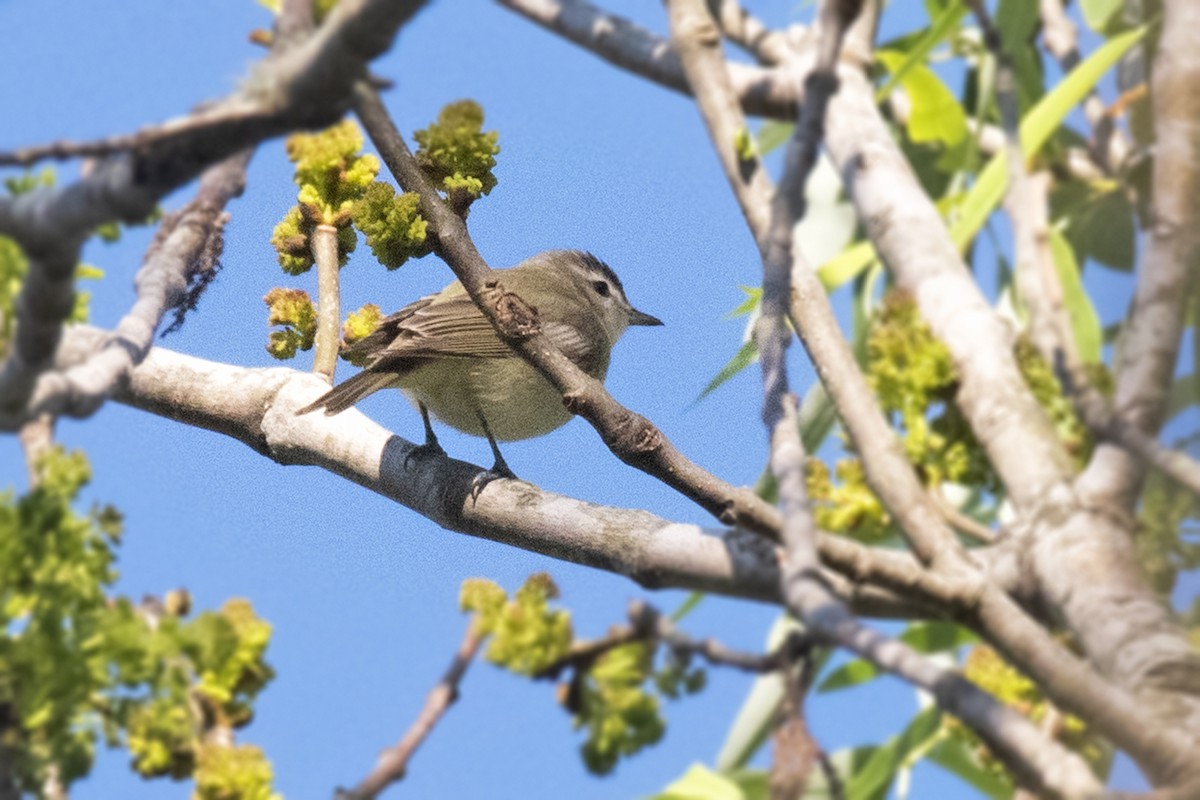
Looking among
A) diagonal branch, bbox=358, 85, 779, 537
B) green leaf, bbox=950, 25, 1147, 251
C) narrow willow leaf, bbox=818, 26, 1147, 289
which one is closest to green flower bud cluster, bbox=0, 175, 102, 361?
diagonal branch, bbox=358, 85, 779, 537

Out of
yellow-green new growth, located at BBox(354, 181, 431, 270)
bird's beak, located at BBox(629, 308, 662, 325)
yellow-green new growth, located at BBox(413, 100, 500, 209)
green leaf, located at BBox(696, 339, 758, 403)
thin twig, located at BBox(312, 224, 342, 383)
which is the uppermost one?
bird's beak, located at BBox(629, 308, 662, 325)

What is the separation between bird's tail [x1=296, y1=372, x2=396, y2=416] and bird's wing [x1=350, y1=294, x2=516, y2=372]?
56 millimetres

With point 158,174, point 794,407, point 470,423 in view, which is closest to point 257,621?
point 158,174

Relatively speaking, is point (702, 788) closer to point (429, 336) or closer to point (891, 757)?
point (891, 757)

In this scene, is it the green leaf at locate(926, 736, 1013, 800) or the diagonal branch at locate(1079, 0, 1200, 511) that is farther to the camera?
the green leaf at locate(926, 736, 1013, 800)

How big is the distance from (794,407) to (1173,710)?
527mm

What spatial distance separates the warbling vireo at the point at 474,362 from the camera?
3.38 m

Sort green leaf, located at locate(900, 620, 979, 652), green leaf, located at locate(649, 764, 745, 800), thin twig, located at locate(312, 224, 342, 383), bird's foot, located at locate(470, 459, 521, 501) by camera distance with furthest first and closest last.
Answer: thin twig, located at locate(312, 224, 342, 383) < bird's foot, located at locate(470, 459, 521, 501) < green leaf, located at locate(900, 620, 979, 652) < green leaf, located at locate(649, 764, 745, 800)

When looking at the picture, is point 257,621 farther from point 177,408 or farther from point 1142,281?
point 177,408

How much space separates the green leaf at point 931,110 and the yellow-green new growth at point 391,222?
1.03 meters

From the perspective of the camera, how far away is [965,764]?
1.65 meters

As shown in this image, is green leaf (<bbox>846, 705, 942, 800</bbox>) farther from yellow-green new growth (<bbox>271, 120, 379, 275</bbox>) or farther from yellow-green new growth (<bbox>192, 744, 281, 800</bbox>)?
yellow-green new growth (<bbox>271, 120, 379, 275</bbox>)

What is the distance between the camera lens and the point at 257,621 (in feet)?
4.64

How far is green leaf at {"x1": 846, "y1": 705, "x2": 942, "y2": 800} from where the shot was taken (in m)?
1.69
